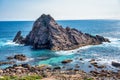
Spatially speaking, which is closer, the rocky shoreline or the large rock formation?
the rocky shoreline

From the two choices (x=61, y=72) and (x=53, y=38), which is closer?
(x=61, y=72)

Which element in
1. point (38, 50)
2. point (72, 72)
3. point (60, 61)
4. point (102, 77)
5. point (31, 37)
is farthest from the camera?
point (31, 37)

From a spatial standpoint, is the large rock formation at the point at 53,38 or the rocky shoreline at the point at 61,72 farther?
the large rock formation at the point at 53,38

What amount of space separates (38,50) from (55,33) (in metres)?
13.1

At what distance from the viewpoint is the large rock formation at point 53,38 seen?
11312cm

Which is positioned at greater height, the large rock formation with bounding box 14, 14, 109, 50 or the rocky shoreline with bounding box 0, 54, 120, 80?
the large rock formation with bounding box 14, 14, 109, 50

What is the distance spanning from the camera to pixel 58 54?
99.6 m

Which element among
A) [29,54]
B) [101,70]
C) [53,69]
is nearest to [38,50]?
[29,54]

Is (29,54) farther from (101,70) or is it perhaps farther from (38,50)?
(101,70)

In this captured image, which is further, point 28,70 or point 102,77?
point 28,70

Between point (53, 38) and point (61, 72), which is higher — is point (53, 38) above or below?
above

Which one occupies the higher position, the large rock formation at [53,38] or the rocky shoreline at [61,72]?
the large rock formation at [53,38]

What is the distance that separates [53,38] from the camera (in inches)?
4454

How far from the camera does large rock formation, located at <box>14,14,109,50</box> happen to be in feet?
371
